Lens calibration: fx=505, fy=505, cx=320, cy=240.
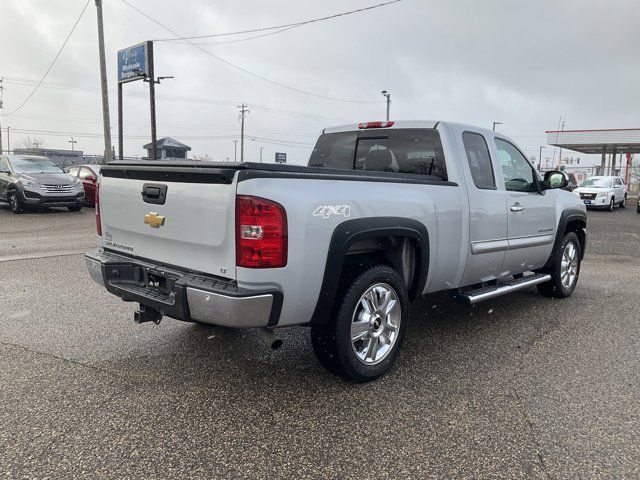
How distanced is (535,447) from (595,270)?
644 centimetres

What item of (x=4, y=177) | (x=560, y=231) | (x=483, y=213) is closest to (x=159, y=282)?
(x=483, y=213)

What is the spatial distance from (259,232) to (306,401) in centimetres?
120

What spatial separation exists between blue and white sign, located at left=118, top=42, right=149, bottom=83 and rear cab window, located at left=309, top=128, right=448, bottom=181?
22.8 meters

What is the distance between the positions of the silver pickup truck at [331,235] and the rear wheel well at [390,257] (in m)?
0.01

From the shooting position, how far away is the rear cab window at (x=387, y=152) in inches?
174

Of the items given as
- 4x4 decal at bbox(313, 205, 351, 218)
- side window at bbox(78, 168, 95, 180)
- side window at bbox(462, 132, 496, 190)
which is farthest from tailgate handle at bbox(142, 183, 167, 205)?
side window at bbox(78, 168, 95, 180)

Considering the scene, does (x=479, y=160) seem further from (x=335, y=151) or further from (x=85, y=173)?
(x=85, y=173)

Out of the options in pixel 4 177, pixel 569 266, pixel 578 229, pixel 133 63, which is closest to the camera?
pixel 569 266

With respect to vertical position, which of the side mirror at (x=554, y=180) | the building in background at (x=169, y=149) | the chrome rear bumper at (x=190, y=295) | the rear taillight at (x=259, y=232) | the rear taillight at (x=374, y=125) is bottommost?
the chrome rear bumper at (x=190, y=295)

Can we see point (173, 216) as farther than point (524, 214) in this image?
No

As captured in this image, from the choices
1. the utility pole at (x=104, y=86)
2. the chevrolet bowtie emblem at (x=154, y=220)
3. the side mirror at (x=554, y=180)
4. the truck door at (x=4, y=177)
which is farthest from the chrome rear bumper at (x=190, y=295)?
the utility pole at (x=104, y=86)

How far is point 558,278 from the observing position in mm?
5977

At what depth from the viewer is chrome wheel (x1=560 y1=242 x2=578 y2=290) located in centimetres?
614

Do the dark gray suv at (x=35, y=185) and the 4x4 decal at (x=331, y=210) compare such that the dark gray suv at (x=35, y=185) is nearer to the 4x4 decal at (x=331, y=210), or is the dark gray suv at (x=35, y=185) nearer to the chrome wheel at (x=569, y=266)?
the chrome wheel at (x=569, y=266)
